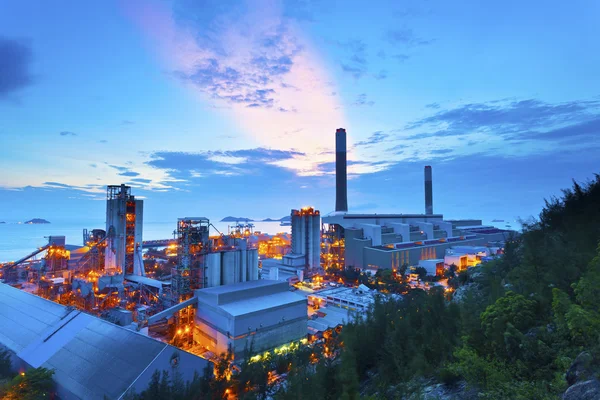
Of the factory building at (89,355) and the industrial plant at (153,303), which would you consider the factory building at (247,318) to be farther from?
the factory building at (89,355)

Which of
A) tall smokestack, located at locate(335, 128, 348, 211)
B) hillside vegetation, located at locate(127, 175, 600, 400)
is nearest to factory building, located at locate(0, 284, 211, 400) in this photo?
hillside vegetation, located at locate(127, 175, 600, 400)

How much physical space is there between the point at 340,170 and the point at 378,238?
17.5 metres

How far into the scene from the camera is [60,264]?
33344 millimetres

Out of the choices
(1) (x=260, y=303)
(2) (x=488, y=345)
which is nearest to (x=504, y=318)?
(2) (x=488, y=345)

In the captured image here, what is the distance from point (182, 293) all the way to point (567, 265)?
23702 millimetres

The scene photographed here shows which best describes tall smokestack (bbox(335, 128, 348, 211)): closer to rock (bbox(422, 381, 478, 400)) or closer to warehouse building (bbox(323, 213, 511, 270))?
warehouse building (bbox(323, 213, 511, 270))

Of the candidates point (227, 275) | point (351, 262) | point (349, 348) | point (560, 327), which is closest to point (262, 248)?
point (351, 262)

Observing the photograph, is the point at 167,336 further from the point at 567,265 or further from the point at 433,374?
the point at 567,265

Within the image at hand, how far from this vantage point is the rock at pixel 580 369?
15.6 feet

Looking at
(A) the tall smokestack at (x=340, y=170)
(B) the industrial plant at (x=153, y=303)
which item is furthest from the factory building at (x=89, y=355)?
(A) the tall smokestack at (x=340, y=170)

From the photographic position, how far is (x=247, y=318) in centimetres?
2075

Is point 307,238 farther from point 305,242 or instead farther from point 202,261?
point 202,261

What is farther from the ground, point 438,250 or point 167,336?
point 438,250

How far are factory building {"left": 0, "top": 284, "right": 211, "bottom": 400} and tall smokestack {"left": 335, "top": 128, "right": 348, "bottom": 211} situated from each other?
49853 mm
